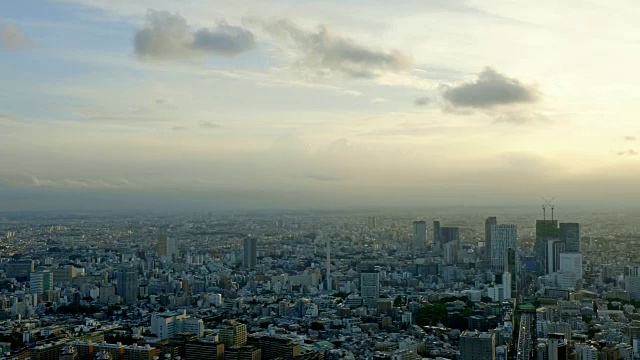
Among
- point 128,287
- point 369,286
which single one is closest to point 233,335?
point 369,286

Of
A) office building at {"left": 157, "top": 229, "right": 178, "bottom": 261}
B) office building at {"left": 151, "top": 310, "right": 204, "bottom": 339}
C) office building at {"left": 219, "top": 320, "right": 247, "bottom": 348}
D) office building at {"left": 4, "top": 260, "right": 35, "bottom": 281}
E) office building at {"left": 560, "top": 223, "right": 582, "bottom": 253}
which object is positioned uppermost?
office building at {"left": 560, "top": 223, "right": 582, "bottom": 253}

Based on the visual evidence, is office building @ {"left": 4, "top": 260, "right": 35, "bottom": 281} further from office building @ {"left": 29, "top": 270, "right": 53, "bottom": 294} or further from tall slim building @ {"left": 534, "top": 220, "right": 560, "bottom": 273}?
tall slim building @ {"left": 534, "top": 220, "right": 560, "bottom": 273}

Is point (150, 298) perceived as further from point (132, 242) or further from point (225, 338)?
point (132, 242)

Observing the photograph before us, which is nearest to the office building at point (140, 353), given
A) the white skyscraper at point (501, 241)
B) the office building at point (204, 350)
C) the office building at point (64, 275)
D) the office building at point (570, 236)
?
the office building at point (204, 350)

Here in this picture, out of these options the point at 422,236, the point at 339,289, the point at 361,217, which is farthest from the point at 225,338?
the point at 361,217

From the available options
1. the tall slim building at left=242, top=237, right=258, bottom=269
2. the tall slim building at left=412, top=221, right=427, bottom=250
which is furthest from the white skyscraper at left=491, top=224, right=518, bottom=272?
the tall slim building at left=242, top=237, right=258, bottom=269

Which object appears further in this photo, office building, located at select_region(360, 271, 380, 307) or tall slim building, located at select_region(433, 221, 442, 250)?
tall slim building, located at select_region(433, 221, 442, 250)

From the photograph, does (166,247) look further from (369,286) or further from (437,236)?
(369,286)
